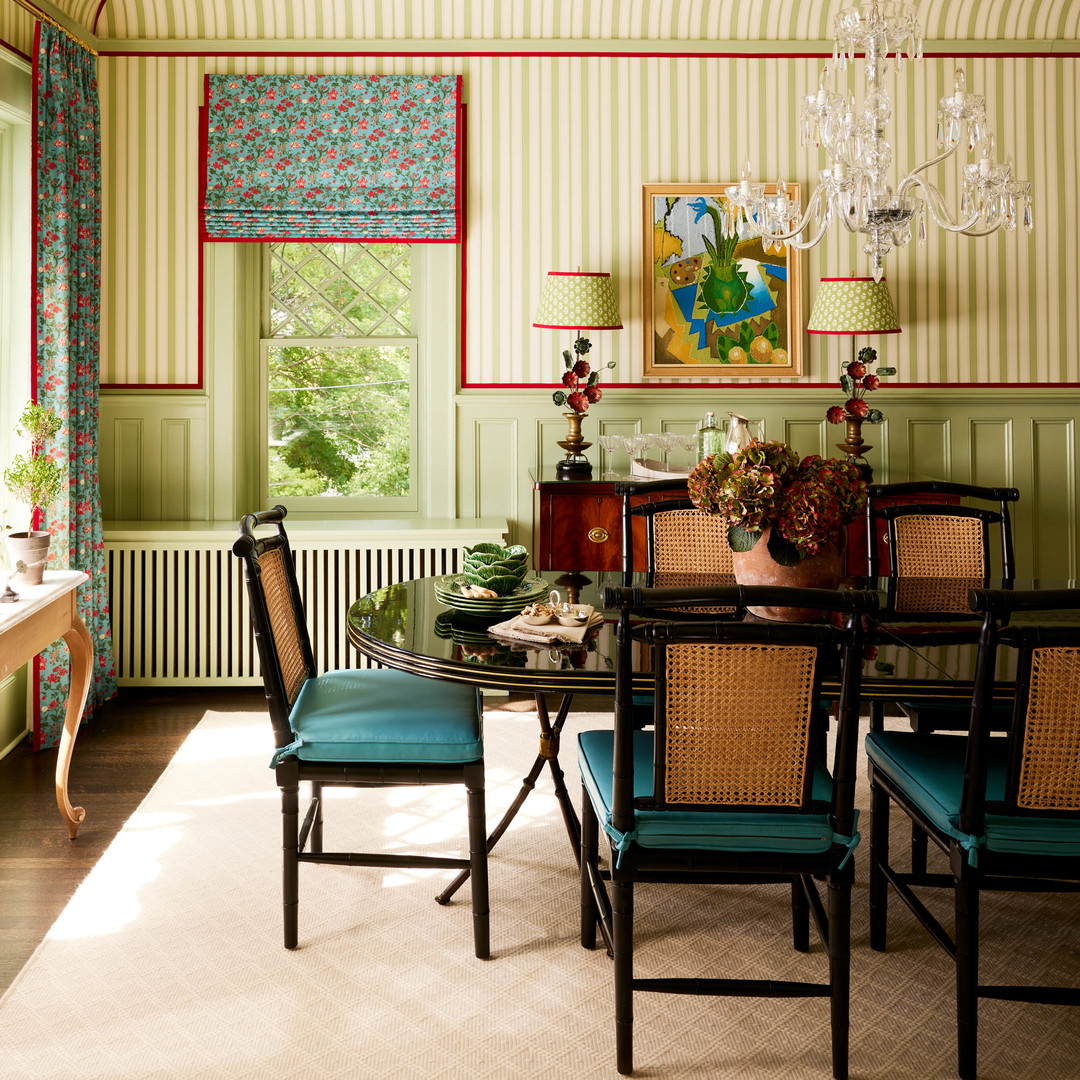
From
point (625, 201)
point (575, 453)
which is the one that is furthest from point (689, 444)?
point (625, 201)

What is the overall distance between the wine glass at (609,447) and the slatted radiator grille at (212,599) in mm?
677

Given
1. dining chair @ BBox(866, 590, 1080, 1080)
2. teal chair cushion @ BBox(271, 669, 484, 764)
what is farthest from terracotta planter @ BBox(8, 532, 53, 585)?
dining chair @ BBox(866, 590, 1080, 1080)

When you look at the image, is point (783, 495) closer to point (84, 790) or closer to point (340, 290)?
point (84, 790)

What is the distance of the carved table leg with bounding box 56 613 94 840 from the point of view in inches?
121

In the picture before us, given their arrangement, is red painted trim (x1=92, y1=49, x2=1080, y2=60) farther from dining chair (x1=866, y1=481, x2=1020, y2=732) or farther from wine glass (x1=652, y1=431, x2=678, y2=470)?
dining chair (x1=866, y1=481, x2=1020, y2=732)

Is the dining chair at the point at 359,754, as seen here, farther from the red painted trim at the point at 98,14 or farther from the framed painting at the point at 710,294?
the red painted trim at the point at 98,14

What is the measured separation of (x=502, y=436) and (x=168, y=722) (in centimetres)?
191

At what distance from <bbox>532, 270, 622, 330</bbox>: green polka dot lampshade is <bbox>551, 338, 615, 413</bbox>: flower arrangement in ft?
0.61

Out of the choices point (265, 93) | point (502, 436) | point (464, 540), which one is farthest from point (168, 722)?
point (265, 93)

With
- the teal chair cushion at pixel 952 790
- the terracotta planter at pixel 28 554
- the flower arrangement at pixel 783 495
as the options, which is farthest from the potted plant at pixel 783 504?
the terracotta planter at pixel 28 554

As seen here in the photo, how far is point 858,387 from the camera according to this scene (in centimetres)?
469

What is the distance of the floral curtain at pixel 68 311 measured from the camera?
3885 mm

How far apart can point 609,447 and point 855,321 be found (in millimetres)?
1180

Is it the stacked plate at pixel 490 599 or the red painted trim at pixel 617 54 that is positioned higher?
the red painted trim at pixel 617 54
